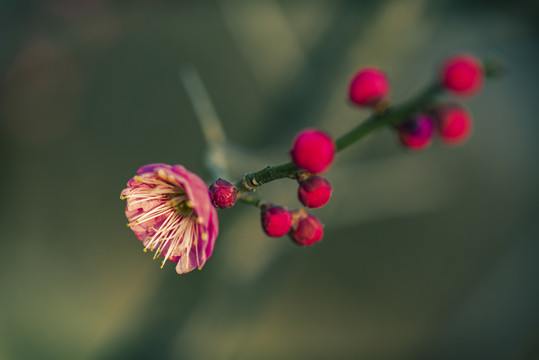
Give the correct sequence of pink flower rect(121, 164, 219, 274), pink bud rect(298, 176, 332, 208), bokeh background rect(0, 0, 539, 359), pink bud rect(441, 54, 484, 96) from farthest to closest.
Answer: bokeh background rect(0, 0, 539, 359)
pink flower rect(121, 164, 219, 274)
pink bud rect(298, 176, 332, 208)
pink bud rect(441, 54, 484, 96)

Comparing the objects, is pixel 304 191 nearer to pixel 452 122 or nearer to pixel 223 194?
pixel 223 194

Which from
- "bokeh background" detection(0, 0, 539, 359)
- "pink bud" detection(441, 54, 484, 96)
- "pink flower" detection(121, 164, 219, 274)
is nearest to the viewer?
"pink bud" detection(441, 54, 484, 96)

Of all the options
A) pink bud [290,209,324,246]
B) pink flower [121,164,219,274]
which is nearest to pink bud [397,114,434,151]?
pink bud [290,209,324,246]

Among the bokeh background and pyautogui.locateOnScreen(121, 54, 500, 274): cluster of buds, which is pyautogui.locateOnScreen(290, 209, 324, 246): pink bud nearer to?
pyautogui.locateOnScreen(121, 54, 500, 274): cluster of buds

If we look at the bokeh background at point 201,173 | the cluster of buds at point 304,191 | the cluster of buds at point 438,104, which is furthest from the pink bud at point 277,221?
the bokeh background at point 201,173

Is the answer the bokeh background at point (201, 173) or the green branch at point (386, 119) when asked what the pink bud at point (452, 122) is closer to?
the green branch at point (386, 119)

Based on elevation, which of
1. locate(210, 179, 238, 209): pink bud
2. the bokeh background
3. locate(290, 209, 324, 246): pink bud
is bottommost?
locate(290, 209, 324, 246): pink bud

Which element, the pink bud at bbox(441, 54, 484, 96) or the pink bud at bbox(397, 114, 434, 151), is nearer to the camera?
the pink bud at bbox(441, 54, 484, 96)
